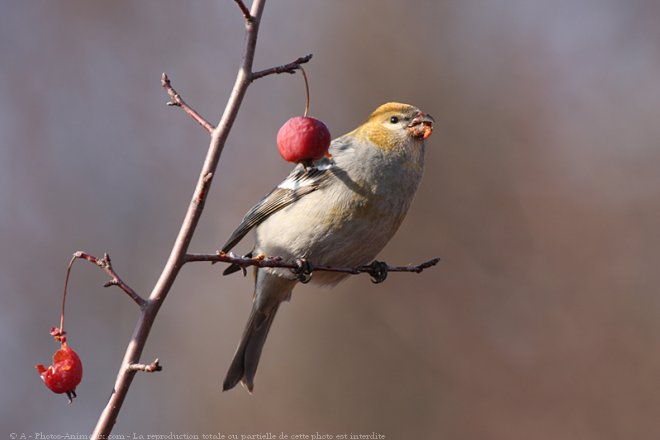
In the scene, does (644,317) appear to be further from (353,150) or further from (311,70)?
(311,70)

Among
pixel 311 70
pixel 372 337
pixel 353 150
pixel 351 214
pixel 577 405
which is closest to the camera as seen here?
pixel 351 214

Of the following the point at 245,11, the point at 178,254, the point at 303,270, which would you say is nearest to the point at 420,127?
the point at 303,270

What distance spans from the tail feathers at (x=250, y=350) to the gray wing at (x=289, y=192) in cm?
53

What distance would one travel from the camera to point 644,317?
6121 millimetres

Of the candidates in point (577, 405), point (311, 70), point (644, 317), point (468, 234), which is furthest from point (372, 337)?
point (311, 70)

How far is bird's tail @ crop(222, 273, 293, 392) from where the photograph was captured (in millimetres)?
4504

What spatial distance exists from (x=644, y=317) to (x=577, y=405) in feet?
2.96

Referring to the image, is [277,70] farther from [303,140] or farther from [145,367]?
[145,367]

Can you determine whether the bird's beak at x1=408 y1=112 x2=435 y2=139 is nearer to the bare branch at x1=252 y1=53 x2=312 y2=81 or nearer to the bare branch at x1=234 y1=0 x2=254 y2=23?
the bare branch at x1=252 y1=53 x2=312 y2=81

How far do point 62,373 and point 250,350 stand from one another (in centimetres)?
220

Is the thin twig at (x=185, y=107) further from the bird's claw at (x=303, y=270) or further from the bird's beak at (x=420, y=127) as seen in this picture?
the bird's beak at (x=420, y=127)

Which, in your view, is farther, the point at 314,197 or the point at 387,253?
the point at 387,253

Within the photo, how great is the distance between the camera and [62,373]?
2.44 meters

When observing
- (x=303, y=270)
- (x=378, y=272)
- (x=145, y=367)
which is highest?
(x=145, y=367)
